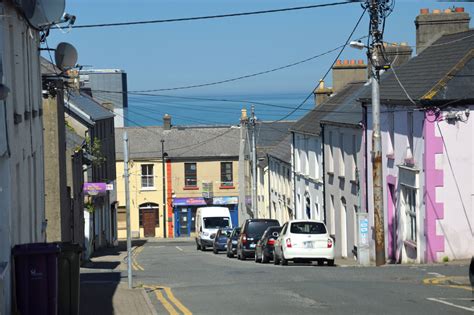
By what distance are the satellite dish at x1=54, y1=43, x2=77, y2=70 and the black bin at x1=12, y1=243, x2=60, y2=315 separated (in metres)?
9.58

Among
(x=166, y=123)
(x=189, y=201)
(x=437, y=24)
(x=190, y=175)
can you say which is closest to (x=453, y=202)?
(x=437, y=24)

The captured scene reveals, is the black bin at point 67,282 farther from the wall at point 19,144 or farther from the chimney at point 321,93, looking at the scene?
the chimney at point 321,93

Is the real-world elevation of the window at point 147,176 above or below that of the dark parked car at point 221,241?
above

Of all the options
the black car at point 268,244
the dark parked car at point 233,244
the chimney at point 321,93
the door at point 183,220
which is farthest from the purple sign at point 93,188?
the door at point 183,220

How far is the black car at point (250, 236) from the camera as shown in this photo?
3719 cm

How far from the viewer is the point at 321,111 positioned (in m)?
46.7

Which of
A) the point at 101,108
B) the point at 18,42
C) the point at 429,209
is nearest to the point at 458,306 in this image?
the point at 18,42

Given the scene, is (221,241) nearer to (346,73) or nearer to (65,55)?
(346,73)

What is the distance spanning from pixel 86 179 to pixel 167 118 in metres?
32.4

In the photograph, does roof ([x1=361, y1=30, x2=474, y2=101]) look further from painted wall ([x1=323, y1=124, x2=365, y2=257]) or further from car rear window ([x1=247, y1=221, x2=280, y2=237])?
car rear window ([x1=247, y1=221, x2=280, y2=237])

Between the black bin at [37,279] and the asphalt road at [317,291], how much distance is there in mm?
3523

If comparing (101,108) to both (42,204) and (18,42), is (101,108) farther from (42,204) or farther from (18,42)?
(18,42)

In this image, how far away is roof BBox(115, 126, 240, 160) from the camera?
76.6 metres

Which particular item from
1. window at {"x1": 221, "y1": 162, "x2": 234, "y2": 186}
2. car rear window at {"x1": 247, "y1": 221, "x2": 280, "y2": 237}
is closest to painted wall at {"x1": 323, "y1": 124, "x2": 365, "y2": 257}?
car rear window at {"x1": 247, "y1": 221, "x2": 280, "y2": 237}
